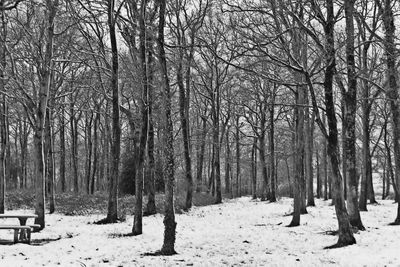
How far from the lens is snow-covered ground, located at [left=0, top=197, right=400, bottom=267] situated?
26.4 feet

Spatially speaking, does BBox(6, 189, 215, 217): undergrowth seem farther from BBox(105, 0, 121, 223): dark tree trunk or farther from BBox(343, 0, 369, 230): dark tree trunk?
BBox(343, 0, 369, 230): dark tree trunk

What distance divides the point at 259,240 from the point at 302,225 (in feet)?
11.6

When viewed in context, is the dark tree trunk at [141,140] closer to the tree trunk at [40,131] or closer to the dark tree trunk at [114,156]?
the dark tree trunk at [114,156]

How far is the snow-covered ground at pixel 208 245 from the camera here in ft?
26.4

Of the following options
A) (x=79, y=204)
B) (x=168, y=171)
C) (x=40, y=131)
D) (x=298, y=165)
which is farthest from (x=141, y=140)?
(x=79, y=204)

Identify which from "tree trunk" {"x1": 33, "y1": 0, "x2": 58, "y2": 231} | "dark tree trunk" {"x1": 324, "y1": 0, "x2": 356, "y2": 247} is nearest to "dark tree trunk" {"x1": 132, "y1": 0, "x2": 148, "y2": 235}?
"tree trunk" {"x1": 33, "y1": 0, "x2": 58, "y2": 231}

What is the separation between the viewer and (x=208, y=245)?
33.4 feet

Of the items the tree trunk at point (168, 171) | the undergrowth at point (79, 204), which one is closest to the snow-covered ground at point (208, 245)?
the tree trunk at point (168, 171)

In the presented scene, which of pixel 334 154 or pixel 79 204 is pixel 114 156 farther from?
pixel 334 154

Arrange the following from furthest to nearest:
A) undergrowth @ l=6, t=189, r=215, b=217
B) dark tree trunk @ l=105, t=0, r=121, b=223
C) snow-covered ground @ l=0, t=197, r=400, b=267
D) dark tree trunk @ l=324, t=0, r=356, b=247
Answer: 1. undergrowth @ l=6, t=189, r=215, b=217
2. dark tree trunk @ l=105, t=0, r=121, b=223
3. dark tree trunk @ l=324, t=0, r=356, b=247
4. snow-covered ground @ l=0, t=197, r=400, b=267

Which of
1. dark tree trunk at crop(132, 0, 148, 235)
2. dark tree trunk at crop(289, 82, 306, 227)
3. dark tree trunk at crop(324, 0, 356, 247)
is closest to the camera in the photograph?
dark tree trunk at crop(324, 0, 356, 247)

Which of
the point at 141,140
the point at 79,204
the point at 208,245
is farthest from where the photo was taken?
the point at 79,204

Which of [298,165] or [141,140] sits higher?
[141,140]

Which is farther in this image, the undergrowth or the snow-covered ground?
the undergrowth
